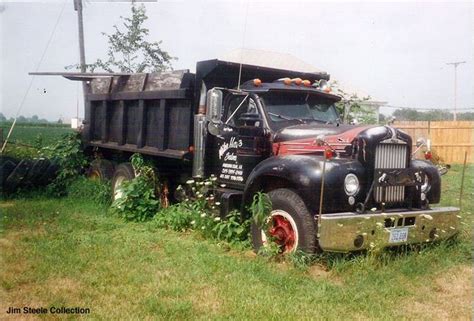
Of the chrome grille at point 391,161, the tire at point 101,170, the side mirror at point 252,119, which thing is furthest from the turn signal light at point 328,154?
the tire at point 101,170

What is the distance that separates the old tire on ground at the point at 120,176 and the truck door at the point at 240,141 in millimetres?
2475

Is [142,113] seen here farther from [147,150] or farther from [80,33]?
[80,33]

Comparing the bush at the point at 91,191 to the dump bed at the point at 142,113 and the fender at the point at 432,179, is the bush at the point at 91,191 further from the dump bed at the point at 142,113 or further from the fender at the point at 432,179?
the fender at the point at 432,179

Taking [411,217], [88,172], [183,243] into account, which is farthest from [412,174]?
[88,172]

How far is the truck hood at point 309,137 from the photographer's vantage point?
19.5ft

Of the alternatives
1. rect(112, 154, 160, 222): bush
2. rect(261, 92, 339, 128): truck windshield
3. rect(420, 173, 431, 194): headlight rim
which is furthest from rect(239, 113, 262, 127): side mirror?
rect(112, 154, 160, 222): bush

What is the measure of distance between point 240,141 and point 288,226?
1.58m

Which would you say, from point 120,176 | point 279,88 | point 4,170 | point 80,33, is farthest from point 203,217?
point 80,33

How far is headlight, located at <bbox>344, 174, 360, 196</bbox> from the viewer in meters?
5.42

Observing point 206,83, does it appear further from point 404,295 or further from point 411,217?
point 404,295

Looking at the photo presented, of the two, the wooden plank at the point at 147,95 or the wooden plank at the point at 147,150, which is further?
the wooden plank at the point at 147,150

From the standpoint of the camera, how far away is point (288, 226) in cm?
580

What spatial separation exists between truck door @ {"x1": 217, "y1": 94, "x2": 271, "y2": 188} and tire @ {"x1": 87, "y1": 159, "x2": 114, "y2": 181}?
12.6ft

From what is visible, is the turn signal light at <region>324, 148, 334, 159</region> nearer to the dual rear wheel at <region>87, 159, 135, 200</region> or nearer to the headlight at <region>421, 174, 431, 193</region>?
the headlight at <region>421, 174, 431, 193</region>
